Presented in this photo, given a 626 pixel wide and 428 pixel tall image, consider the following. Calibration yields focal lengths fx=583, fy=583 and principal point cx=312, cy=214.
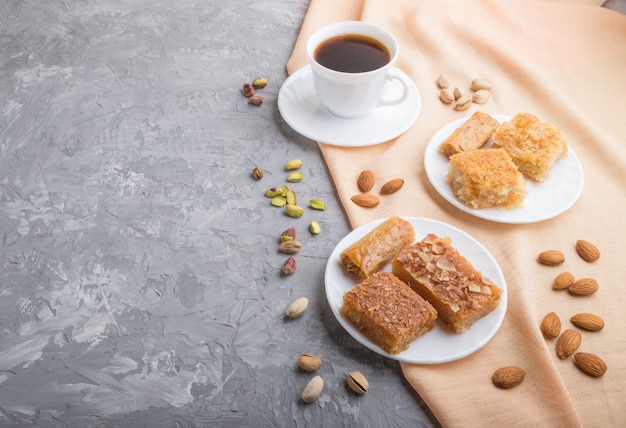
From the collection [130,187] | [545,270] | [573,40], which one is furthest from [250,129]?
[573,40]

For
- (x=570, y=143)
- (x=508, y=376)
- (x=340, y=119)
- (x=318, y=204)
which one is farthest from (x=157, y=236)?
(x=570, y=143)

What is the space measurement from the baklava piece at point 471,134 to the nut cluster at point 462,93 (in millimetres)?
148

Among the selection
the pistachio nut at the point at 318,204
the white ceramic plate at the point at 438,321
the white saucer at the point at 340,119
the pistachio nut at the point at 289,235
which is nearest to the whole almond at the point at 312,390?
the white ceramic plate at the point at 438,321

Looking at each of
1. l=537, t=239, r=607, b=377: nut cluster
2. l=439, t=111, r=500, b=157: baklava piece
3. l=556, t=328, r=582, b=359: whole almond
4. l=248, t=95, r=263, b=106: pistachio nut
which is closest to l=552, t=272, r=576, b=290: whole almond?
l=537, t=239, r=607, b=377: nut cluster

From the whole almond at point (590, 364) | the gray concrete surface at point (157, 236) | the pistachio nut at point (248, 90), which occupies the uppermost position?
the whole almond at point (590, 364)

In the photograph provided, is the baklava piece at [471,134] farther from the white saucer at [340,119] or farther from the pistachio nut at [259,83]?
the pistachio nut at [259,83]

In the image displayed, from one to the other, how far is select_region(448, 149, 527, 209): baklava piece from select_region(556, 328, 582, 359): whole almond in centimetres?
35

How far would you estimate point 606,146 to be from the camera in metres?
1.66

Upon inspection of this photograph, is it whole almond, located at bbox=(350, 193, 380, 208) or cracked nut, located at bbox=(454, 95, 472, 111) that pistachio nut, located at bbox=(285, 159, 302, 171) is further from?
cracked nut, located at bbox=(454, 95, 472, 111)

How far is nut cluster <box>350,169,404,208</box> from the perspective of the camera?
4.97ft

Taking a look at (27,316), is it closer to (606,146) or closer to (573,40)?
(606,146)

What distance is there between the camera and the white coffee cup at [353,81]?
1.59 meters

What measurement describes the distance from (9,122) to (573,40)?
185cm

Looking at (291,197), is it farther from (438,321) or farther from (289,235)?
(438,321)
